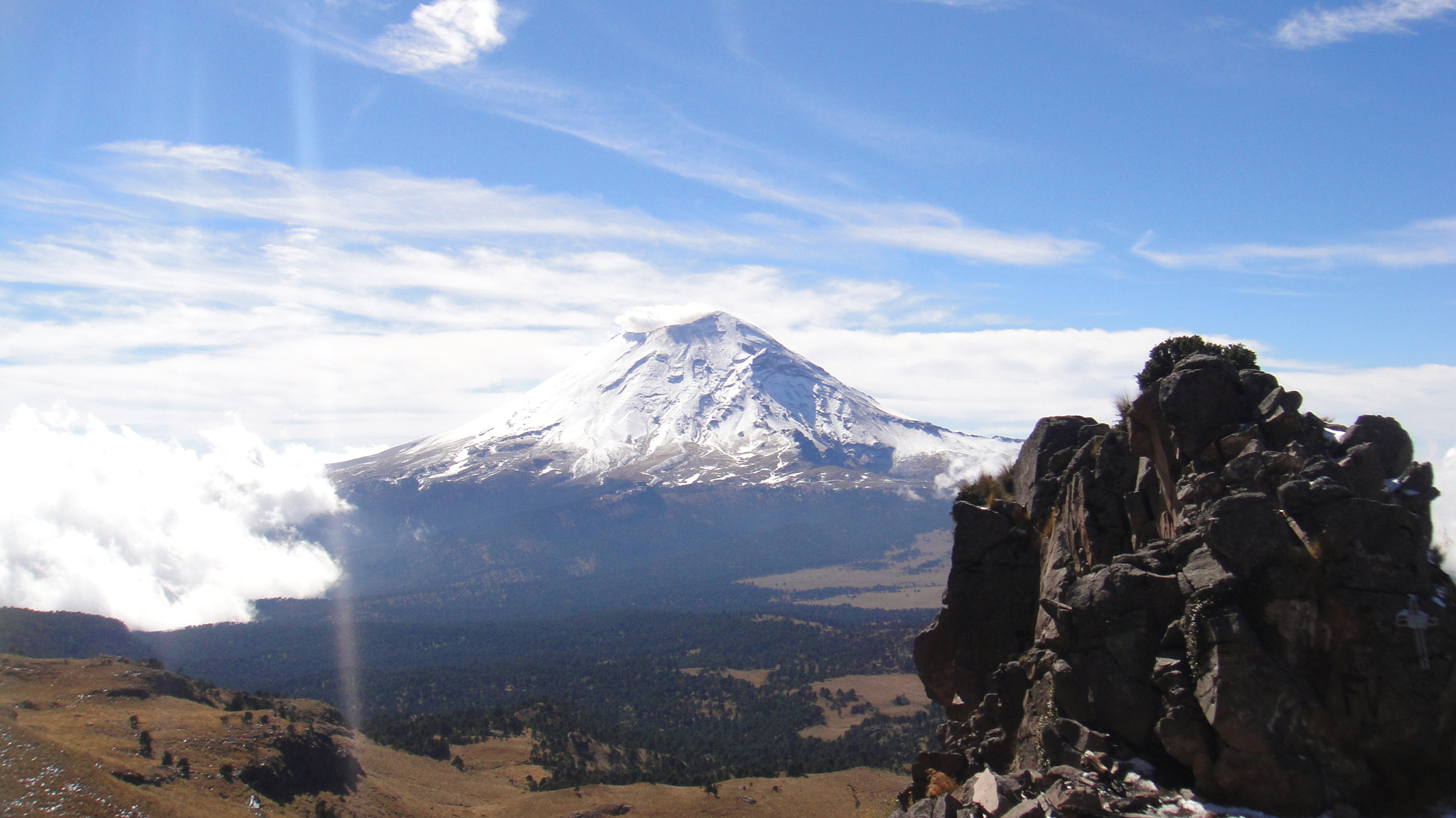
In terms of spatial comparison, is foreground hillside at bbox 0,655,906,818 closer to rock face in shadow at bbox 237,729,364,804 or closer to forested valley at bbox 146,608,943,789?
rock face in shadow at bbox 237,729,364,804

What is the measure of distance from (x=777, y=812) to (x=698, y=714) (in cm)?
7048

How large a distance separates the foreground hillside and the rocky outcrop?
781 inches

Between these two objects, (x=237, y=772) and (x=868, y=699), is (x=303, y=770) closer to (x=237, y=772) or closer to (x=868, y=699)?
(x=237, y=772)

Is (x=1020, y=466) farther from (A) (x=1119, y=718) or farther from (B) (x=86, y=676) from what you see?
(B) (x=86, y=676)

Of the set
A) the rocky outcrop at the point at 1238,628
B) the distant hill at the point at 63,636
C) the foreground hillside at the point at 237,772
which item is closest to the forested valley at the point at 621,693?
the foreground hillside at the point at 237,772

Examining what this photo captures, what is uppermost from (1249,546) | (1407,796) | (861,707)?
(1249,546)

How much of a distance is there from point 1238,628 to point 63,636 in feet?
672

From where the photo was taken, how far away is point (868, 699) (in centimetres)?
13600

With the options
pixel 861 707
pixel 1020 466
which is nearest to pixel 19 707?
pixel 1020 466

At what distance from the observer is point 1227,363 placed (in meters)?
20.8

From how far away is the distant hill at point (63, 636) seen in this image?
14238 centimetres

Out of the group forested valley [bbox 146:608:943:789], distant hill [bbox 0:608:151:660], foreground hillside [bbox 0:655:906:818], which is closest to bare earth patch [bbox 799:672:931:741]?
forested valley [bbox 146:608:943:789]

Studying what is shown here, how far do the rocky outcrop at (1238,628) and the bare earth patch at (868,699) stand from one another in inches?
3852

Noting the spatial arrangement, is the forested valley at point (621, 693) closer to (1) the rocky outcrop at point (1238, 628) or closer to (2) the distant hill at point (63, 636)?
(2) the distant hill at point (63, 636)
